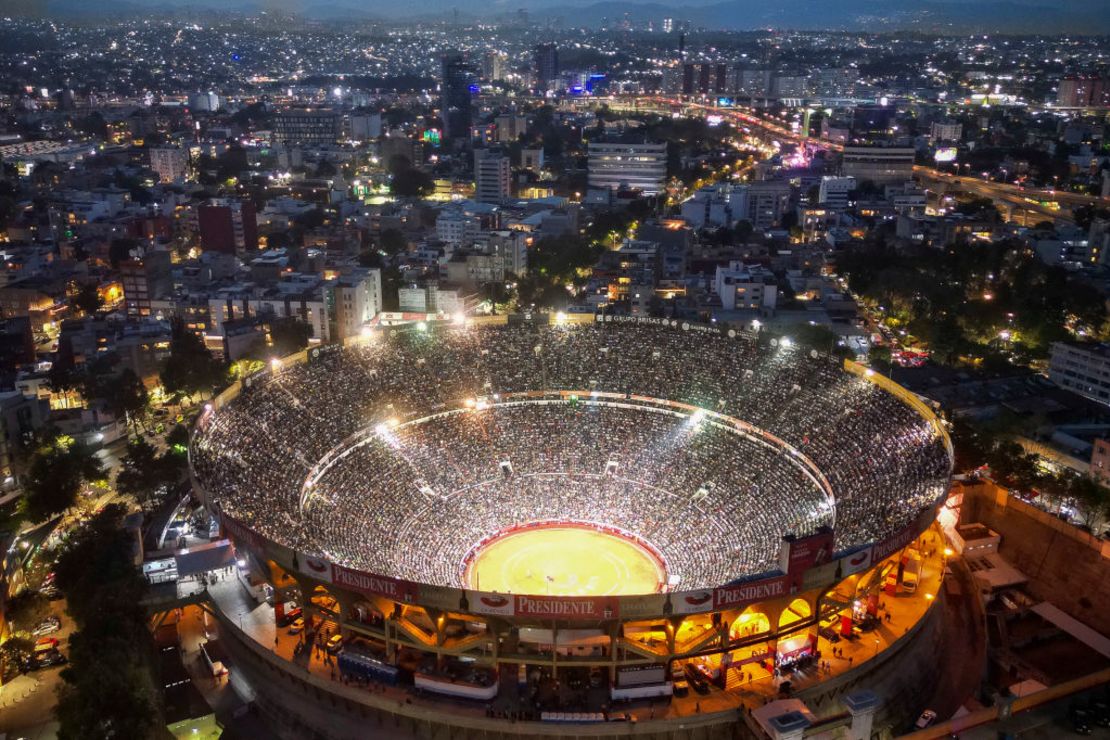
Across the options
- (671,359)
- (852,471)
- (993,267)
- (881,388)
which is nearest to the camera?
(852,471)

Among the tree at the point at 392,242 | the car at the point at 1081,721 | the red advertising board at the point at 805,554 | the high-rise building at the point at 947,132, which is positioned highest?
the high-rise building at the point at 947,132

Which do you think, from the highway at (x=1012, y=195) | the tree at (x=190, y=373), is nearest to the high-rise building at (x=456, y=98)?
the highway at (x=1012, y=195)

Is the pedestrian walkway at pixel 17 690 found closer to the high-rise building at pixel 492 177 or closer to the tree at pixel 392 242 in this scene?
the tree at pixel 392 242

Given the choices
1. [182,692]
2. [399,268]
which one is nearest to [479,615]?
[182,692]

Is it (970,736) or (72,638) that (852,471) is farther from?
(72,638)

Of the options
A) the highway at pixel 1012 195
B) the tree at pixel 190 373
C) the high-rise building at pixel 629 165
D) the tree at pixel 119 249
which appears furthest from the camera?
the high-rise building at pixel 629 165

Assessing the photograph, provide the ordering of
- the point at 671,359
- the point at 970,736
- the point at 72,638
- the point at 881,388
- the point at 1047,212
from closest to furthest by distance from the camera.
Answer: the point at 970,736
the point at 72,638
the point at 881,388
the point at 671,359
the point at 1047,212

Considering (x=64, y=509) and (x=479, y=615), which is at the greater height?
(x=479, y=615)
